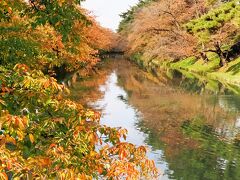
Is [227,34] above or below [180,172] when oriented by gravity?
above

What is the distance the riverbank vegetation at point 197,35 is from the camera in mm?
53625

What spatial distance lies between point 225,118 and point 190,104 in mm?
6988

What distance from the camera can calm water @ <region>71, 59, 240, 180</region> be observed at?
65.1 feet

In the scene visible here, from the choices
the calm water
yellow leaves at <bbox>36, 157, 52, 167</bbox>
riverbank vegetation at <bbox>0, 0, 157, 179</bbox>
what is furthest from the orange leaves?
the calm water

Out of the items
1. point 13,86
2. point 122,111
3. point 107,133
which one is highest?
point 13,86

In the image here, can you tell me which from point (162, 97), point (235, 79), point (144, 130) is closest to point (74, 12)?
point (144, 130)

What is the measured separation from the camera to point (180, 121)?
29.6m

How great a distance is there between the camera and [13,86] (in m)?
6.98

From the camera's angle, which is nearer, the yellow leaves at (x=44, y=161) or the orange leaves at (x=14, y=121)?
the orange leaves at (x=14, y=121)

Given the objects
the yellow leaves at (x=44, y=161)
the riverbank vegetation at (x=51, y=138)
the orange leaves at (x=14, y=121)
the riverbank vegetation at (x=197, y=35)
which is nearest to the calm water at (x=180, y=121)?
the riverbank vegetation at (x=197, y=35)

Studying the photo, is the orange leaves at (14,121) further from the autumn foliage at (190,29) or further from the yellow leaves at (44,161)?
the autumn foliage at (190,29)

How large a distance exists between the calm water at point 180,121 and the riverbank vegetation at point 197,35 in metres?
7.48

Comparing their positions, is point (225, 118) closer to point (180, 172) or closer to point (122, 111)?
point (122, 111)

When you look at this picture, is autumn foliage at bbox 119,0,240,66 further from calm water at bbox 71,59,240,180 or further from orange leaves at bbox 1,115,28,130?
orange leaves at bbox 1,115,28,130
